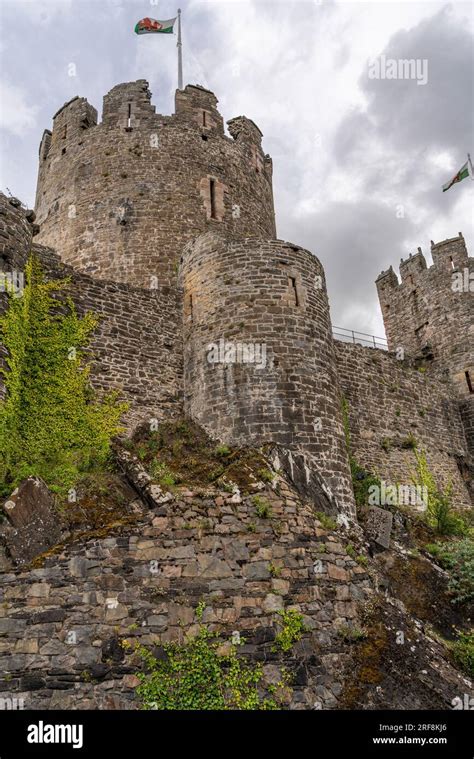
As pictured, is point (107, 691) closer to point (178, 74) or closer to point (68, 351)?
point (68, 351)

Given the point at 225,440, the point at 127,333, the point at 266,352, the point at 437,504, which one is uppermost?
the point at 127,333

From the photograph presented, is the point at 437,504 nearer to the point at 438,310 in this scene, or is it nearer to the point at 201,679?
the point at 438,310

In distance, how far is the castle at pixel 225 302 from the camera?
12.2 m

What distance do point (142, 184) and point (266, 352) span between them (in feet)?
31.4

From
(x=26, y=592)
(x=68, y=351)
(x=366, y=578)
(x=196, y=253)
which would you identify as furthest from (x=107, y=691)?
(x=196, y=253)

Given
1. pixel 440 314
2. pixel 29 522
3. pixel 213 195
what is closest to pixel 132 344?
pixel 29 522

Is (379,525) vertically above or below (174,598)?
above

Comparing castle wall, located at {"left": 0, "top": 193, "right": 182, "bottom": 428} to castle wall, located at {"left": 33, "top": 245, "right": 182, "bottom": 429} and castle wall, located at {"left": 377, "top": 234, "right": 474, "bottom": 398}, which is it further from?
castle wall, located at {"left": 377, "top": 234, "right": 474, "bottom": 398}

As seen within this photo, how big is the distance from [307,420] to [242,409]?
54.6 inches

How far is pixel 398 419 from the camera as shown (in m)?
18.0

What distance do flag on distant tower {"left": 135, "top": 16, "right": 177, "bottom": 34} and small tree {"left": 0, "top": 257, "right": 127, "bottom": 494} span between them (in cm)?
1467

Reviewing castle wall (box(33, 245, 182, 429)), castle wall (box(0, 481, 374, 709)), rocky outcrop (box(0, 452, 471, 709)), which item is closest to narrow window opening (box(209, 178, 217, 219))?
castle wall (box(33, 245, 182, 429))

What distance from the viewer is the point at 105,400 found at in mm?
12414

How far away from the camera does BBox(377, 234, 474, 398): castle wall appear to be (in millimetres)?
21281
